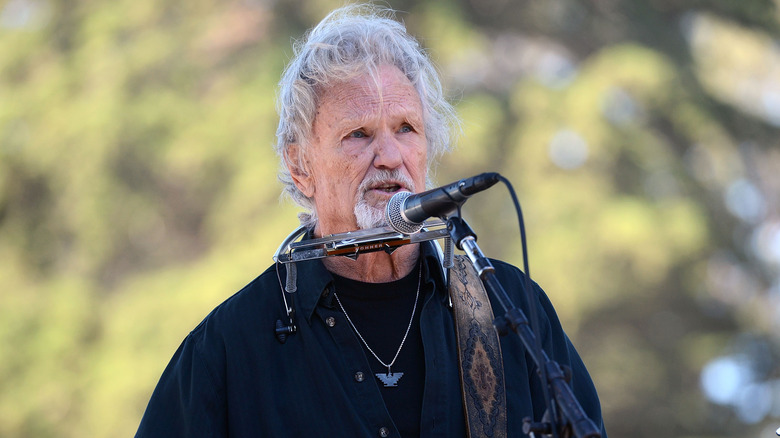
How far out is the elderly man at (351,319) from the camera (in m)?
2.73

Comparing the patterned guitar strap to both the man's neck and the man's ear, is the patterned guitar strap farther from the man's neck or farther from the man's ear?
the man's ear

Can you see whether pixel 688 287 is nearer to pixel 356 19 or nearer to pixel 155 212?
pixel 155 212

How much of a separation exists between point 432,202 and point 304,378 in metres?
0.94

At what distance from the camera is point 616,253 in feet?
27.1

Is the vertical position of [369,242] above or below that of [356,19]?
below

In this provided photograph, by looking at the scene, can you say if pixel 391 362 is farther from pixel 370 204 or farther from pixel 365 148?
pixel 365 148

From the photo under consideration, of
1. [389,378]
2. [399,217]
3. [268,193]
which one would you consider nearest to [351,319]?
[389,378]

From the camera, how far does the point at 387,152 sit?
2.93m

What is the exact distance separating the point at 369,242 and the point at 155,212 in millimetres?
6014

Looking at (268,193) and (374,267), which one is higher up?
(268,193)

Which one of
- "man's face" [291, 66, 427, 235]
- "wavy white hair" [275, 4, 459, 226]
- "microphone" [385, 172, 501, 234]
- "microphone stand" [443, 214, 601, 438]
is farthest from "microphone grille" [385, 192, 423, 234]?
"wavy white hair" [275, 4, 459, 226]

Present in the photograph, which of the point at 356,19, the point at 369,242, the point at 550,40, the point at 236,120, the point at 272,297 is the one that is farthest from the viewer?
the point at 550,40

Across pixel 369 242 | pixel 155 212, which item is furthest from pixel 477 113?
pixel 369 242

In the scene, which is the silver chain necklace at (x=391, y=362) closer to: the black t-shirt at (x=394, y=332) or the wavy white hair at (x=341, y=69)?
the black t-shirt at (x=394, y=332)
